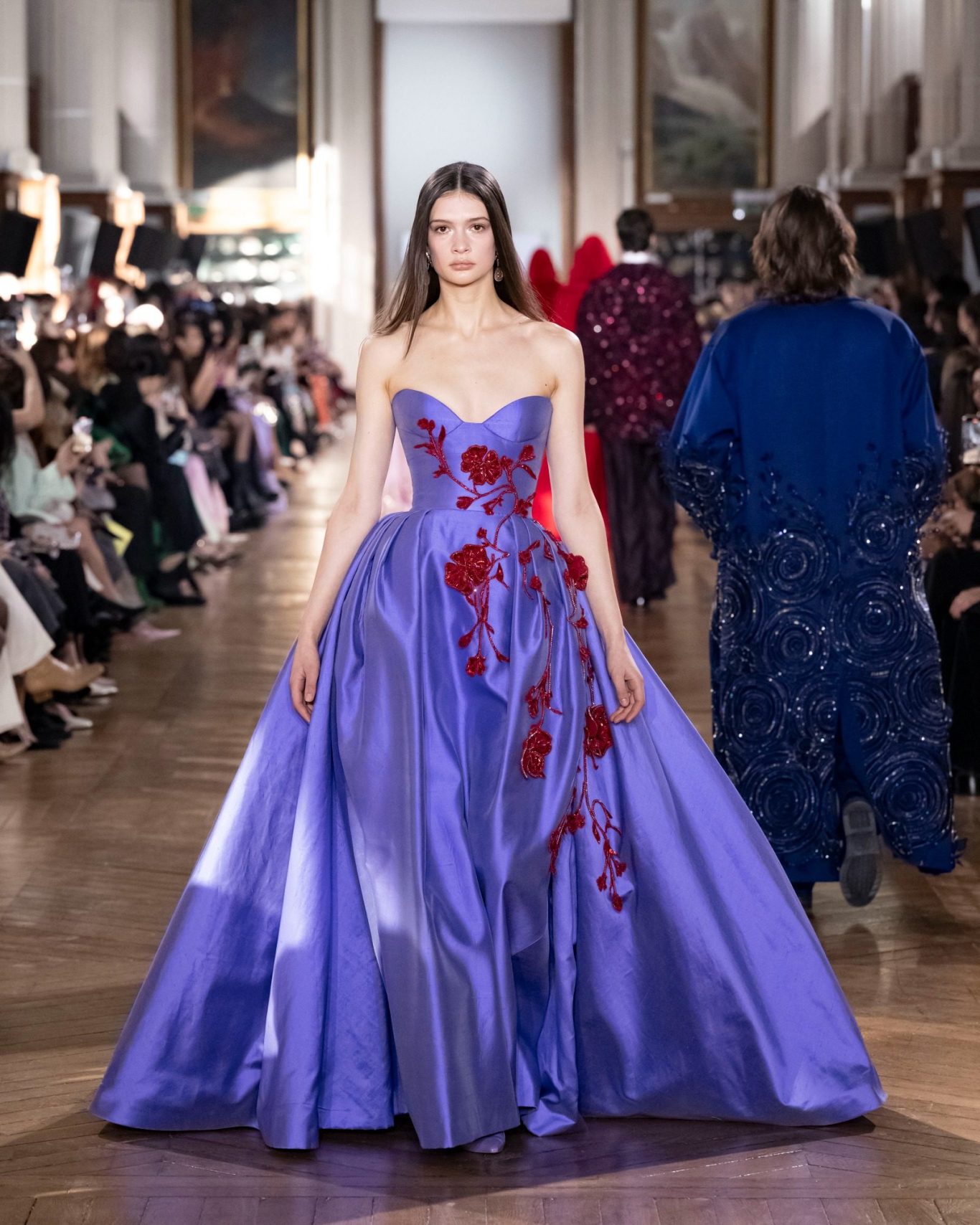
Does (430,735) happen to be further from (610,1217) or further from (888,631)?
(888,631)

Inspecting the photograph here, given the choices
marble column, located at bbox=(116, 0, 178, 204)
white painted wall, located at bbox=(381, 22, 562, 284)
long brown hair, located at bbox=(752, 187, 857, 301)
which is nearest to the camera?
long brown hair, located at bbox=(752, 187, 857, 301)

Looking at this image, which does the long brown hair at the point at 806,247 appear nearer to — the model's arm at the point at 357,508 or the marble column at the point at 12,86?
the model's arm at the point at 357,508

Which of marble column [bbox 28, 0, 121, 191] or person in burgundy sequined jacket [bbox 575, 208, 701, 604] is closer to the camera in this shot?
person in burgundy sequined jacket [bbox 575, 208, 701, 604]

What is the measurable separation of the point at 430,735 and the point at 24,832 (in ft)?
7.60

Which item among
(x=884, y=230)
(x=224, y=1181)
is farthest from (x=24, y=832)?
(x=884, y=230)

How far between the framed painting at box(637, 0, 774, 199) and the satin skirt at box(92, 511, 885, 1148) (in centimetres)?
1856

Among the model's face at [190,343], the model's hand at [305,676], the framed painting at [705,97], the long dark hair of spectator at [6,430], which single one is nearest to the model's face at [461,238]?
the model's hand at [305,676]

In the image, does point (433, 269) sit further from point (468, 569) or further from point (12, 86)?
point (12, 86)

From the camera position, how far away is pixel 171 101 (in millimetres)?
21547

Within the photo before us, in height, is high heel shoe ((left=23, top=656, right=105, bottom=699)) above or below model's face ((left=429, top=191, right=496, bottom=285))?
below

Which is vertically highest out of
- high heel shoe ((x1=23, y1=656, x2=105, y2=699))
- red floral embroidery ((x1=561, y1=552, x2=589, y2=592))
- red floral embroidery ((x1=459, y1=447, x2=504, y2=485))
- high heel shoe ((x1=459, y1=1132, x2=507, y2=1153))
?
red floral embroidery ((x1=459, y1=447, x2=504, y2=485))

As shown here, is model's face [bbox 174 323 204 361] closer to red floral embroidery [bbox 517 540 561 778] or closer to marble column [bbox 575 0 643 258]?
red floral embroidery [bbox 517 540 561 778]

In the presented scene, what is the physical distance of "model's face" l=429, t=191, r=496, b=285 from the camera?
2.96 meters

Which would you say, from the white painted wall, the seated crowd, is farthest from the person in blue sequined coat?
the white painted wall
